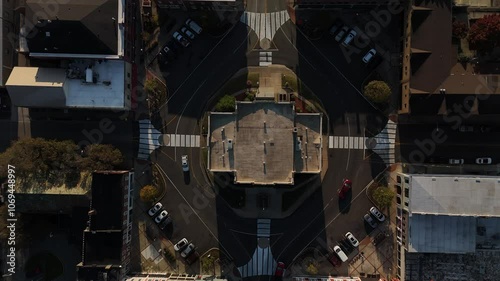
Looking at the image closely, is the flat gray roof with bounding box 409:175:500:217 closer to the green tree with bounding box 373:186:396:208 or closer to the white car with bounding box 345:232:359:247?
the green tree with bounding box 373:186:396:208

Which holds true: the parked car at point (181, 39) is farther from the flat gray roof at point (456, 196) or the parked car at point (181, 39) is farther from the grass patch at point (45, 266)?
the flat gray roof at point (456, 196)

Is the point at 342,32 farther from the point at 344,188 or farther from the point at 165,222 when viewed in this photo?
the point at 165,222

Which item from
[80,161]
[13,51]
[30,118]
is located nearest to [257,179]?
[80,161]

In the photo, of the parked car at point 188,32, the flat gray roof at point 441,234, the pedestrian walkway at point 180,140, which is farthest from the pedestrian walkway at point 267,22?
the flat gray roof at point 441,234

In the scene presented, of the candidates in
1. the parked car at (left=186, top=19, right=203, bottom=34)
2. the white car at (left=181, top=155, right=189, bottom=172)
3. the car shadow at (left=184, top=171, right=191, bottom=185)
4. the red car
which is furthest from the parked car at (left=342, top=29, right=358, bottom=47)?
the car shadow at (left=184, top=171, right=191, bottom=185)

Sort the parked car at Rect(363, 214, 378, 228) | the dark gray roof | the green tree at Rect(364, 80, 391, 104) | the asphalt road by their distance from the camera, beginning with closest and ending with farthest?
1. the dark gray roof
2. the green tree at Rect(364, 80, 391, 104)
3. the parked car at Rect(363, 214, 378, 228)
4. the asphalt road

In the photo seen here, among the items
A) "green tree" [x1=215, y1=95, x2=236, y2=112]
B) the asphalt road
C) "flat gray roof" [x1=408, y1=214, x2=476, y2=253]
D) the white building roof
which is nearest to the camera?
"flat gray roof" [x1=408, y1=214, x2=476, y2=253]

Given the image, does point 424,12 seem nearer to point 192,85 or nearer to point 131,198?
point 192,85
